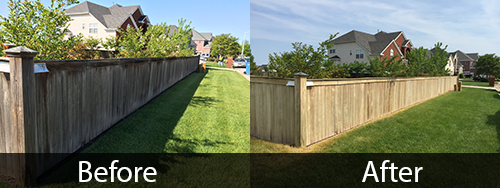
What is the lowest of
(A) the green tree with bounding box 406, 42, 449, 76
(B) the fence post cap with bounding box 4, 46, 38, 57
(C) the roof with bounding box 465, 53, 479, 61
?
(B) the fence post cap with bounding box 4, 46, 38, 57

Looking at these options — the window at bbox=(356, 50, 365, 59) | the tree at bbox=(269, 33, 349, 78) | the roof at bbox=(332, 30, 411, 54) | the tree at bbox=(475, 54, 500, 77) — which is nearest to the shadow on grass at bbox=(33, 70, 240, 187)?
the tree at bbox=(269, 33, 349, 78)

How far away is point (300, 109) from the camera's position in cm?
532

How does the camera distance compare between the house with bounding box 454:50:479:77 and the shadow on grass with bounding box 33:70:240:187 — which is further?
the house with bounding box 454:50:479:77

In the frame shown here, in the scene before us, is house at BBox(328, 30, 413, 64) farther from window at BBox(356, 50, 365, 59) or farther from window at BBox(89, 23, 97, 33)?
window at BBox(89, 23, 97, 33)

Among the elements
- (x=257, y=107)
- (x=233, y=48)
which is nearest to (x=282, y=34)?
(x=257, y=107)

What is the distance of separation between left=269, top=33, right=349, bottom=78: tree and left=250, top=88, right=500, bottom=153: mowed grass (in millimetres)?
1789

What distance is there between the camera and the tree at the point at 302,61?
6875 millimetres

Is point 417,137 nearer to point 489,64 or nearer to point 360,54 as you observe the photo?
point 360,54

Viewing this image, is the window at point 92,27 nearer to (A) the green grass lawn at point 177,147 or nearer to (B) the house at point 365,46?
(B) the house at point 365,46

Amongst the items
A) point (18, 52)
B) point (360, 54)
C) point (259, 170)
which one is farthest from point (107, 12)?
point (259, 170)

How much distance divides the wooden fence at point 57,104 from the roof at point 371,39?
35.9 m

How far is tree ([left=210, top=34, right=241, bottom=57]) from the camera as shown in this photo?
60.0 metres

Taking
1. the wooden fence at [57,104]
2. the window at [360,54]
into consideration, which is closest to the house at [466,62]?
the window at [360,54]

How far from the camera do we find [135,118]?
6.31 m
